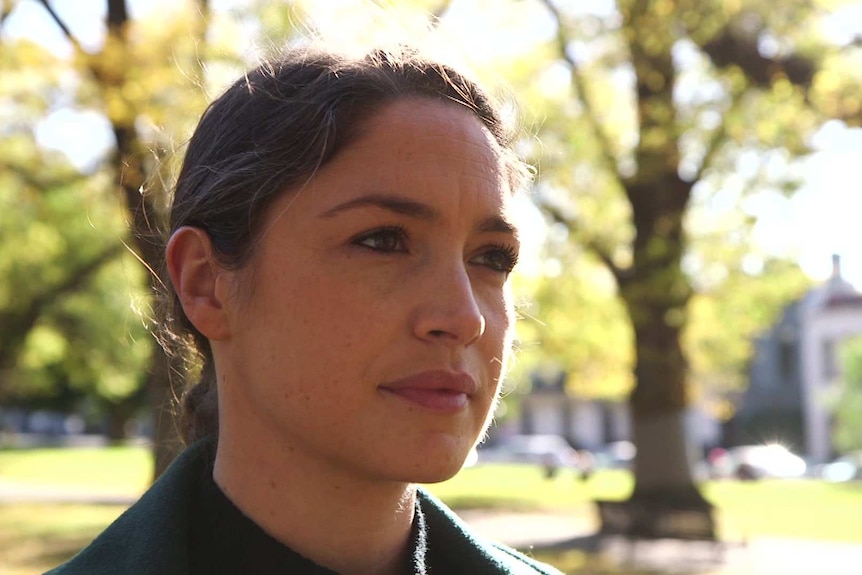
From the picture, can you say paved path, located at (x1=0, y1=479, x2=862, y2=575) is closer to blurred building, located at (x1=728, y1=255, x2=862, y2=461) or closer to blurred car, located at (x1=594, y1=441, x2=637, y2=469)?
blurred building, located at (x1=728, y1=255, x2=862, y2=461)

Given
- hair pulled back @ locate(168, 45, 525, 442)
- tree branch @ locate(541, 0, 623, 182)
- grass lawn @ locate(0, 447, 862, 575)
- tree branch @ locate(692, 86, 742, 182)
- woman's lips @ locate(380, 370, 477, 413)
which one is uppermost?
tree branch @ locate(541, 0, 623, 182)

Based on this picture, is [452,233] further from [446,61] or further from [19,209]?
[19,209]

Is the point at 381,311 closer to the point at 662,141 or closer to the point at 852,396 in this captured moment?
the point at 662,141

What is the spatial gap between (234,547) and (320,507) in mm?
152

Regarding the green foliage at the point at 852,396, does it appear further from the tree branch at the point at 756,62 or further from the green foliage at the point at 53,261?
the tree branch at the point at 756,62

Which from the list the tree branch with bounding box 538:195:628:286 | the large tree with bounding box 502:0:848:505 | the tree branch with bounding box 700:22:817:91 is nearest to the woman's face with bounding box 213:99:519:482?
the large tree with bounding box 502:0:848:505

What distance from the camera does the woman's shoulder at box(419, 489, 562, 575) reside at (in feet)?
6.42

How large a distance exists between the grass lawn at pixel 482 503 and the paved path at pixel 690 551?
2.72 ft

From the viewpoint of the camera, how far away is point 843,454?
52.9 m

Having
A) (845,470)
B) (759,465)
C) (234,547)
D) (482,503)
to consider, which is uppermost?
(759,465)

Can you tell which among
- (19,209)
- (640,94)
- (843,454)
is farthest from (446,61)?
(843,454)

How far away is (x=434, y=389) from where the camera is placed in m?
1.67

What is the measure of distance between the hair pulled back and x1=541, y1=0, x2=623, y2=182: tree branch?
13523 mm

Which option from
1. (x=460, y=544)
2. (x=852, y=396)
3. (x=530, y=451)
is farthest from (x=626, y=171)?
(x=530, y=451)
